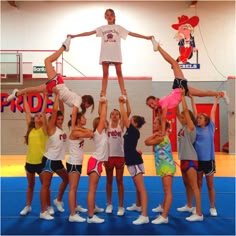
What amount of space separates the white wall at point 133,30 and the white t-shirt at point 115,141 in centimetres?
941

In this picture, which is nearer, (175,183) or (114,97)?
(175,183)

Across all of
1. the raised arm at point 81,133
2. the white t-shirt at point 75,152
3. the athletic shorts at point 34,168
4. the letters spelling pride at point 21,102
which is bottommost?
the athletic shorts at point 34,168

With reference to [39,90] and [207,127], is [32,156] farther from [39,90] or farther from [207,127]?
[207,127]

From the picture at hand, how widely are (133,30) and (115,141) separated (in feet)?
33.9

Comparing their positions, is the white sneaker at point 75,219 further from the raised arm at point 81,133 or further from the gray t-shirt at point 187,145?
the gray t-shirt at point 187,145

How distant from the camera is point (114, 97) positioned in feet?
40.9

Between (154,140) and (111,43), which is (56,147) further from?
(111,43)

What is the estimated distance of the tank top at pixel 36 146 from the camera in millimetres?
4527

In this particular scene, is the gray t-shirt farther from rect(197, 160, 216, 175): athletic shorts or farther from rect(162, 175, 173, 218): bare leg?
rect(162, 175, 173, 218): bare leg

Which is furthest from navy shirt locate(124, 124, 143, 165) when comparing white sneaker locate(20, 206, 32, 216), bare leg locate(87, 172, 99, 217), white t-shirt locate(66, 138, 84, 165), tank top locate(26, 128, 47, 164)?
white sneaker locate(20, 206, 32, 216)

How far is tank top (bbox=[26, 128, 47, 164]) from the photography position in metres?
4.53

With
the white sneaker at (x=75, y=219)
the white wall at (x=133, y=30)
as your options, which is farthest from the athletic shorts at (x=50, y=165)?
the white wall at (x=133, y=30)

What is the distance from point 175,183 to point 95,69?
26.6 ft

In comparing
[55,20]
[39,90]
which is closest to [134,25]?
[55,20]
